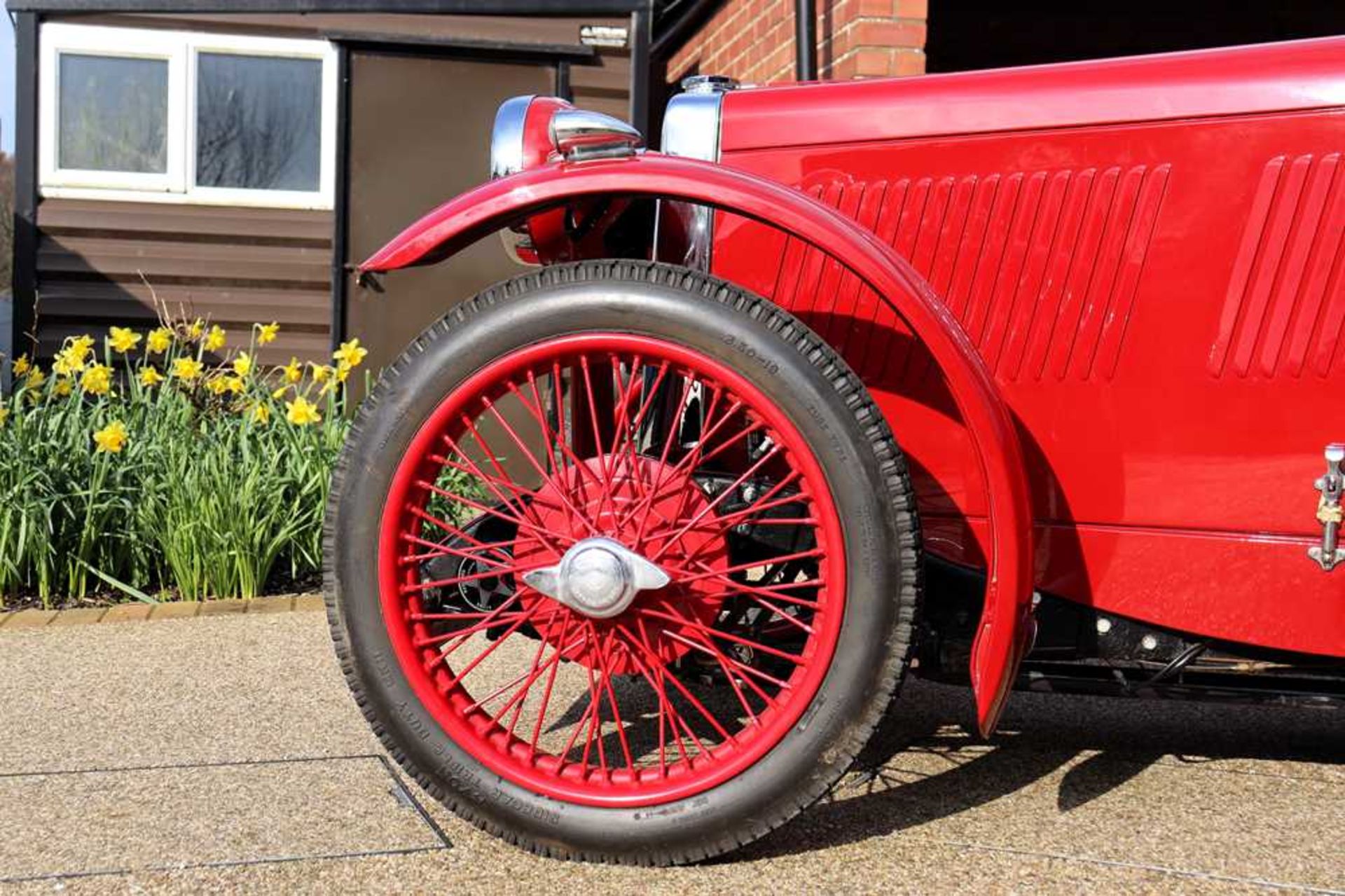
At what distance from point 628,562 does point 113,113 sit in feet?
19.5

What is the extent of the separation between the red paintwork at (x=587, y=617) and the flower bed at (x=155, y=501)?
207 centimetres

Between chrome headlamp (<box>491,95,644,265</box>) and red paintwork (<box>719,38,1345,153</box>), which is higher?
red paintwork (<box>719,38,1345,153</box>)

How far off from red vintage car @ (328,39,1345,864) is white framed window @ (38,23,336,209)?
16.8 feet

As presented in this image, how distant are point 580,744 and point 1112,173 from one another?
4.41 ft

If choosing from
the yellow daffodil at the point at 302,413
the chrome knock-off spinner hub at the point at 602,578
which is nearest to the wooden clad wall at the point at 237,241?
the yellow daffodil at the point at 302,413

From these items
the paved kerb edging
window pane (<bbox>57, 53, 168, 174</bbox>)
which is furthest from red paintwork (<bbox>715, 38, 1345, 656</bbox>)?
window pane (<bbox>57, 53, 168, 174</bbox>)

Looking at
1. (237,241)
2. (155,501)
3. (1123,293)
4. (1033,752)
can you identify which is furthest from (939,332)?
(237,241)

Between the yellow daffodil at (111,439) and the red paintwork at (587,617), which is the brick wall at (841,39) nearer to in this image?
the yellow daffodil at (111,439)

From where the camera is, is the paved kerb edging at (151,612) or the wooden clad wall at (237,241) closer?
the paved kerb edging at (151,612)

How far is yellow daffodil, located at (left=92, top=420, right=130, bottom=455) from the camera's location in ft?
13.1

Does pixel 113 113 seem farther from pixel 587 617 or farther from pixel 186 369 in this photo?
pixel 587 617

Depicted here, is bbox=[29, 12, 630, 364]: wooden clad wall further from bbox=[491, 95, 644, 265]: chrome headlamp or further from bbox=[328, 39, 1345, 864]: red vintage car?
bbox=[328, 39, 1345, 864]: red vintage car

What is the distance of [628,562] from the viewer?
1.90 m

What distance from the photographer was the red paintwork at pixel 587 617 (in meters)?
1.85
